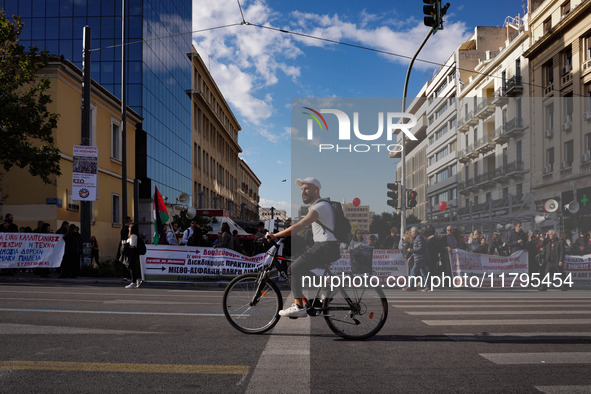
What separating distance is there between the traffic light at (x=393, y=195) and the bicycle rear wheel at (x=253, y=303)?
1147 centimetres

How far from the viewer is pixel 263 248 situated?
61.3ft

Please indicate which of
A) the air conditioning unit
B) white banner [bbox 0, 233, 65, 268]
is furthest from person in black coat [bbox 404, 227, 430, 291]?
the air conditioning unit

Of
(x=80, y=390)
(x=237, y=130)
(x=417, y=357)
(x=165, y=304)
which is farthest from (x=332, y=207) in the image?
(x=237, y=130)

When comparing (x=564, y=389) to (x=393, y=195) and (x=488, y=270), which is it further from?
(x=393, y=195)

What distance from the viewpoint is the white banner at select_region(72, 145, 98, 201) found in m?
17.4

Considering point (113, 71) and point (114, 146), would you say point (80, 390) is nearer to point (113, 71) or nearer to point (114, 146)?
point (114, 146)

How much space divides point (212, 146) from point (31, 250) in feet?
151

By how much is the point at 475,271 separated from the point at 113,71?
29541 millimetres

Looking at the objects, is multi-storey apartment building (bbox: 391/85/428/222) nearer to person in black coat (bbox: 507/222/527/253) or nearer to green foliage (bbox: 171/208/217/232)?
person in black coat (bbox: 507/222/527/253)

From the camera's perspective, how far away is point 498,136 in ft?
132

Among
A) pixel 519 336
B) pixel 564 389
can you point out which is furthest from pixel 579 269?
pixel 564 389

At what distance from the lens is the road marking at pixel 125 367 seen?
484cm

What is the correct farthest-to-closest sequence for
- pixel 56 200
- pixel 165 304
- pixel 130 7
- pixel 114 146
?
pixel 130 7
pixel 114 146
pixel 56 200
pixel 165 304

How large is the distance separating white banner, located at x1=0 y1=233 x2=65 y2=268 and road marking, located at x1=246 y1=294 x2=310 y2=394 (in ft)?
39.9
